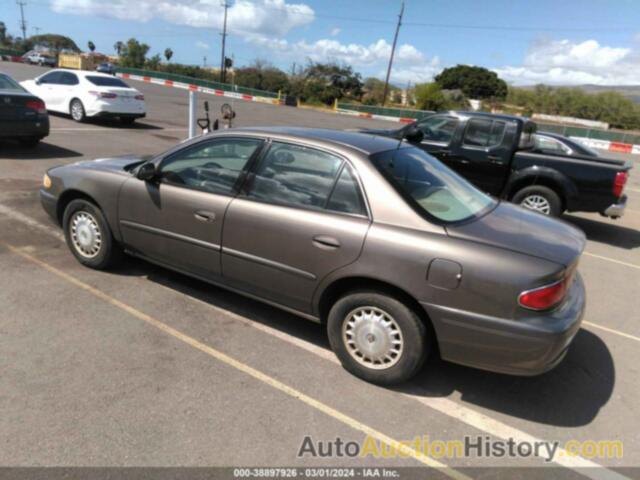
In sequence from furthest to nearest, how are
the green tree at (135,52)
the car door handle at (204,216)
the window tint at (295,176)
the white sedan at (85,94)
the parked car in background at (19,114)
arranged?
the green tree at (135,52) < the white sedan at (85,94) < the parked car in background at (19,114) < the car door handle at (204,216) < the window tint at (295,176)

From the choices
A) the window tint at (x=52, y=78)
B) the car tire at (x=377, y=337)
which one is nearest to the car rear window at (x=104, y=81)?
the window tint at (x=52, y=78)

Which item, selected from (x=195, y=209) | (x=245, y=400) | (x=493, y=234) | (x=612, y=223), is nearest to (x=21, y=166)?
(x=195, y=209)

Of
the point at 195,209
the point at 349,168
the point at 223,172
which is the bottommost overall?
the point at 195,209

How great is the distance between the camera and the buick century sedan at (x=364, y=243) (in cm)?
278

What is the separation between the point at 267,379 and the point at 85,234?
8.30 ft

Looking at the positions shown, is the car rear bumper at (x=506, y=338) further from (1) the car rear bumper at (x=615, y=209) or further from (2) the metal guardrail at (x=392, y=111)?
(2) the metal guardrail at (x=392, y=111)

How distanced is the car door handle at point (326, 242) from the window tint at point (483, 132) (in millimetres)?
5686

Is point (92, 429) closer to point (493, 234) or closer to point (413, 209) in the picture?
point (413, 209)

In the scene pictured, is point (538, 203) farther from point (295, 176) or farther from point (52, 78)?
point (52, 78)

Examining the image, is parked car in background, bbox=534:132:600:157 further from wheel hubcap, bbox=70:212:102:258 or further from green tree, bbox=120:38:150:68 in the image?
green tree, bbox=120:38:150:68

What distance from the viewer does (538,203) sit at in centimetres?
768

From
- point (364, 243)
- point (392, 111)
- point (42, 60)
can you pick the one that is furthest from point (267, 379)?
point (42, 60)

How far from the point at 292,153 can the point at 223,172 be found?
2.08ft

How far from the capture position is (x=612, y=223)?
9.05m
